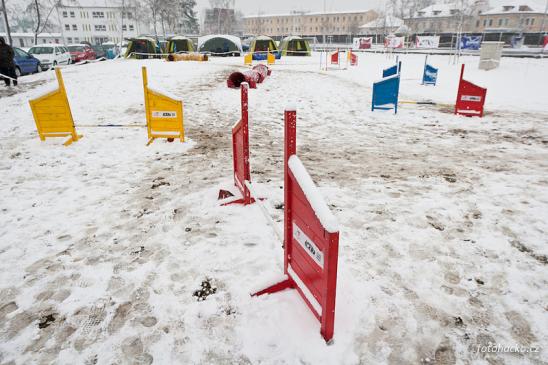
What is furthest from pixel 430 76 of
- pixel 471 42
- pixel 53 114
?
pixel 471 42

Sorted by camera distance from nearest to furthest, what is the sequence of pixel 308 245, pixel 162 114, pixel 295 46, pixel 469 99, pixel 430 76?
pixel 308 245, pixel 162 114, pixel 469 99, pixel 430 76, pixel 295 46

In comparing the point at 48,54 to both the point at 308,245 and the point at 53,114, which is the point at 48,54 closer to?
the point at 53,114

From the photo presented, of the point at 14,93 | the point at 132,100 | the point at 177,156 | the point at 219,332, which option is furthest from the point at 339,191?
the point at 14,93

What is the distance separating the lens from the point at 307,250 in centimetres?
232

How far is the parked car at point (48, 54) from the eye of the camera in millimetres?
20328

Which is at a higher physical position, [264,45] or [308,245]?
[264,45]

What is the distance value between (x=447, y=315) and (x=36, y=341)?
→ 301cm

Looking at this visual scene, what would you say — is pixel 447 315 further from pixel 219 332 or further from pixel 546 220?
pixel 546 220

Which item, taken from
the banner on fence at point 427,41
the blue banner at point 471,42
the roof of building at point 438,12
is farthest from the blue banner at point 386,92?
the roof of building at point 438,12

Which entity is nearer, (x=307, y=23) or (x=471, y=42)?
(x=471, y=42)

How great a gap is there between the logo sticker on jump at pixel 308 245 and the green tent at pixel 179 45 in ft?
94.9

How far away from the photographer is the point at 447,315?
2.49m

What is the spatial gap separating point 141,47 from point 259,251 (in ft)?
95.5

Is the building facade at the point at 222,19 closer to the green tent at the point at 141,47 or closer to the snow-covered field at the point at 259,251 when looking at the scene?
the green tent at the point at 141,47
